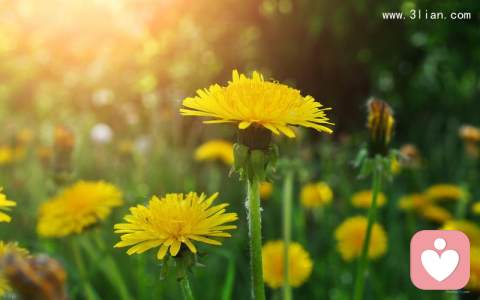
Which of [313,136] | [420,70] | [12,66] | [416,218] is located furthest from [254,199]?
[12,66]

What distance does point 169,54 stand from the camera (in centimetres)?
583

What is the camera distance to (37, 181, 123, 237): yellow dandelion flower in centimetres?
133

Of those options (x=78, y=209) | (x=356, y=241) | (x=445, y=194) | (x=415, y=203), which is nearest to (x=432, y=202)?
(x=445, y=194)

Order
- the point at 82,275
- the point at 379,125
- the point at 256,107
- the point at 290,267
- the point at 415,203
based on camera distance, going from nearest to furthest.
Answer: the point at 256,107 → the point at 379,125 → the point at 82,275 → the point at 290,267 → the point at 415,203

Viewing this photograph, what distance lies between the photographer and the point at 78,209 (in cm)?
135

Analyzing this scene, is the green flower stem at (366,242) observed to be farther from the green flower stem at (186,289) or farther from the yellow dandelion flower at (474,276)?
the green flower stem at (186,289)

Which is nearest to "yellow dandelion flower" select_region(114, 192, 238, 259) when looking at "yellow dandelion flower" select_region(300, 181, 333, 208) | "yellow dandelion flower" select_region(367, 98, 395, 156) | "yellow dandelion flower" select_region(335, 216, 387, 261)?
"yellow dandelion flower" select_region(367, 98, 395, 156)

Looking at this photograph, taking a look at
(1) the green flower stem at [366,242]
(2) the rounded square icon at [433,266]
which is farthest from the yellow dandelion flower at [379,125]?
(2) the rounded square icon at [433,266]

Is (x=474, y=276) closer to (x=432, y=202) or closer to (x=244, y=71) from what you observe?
(x=432, y=202)

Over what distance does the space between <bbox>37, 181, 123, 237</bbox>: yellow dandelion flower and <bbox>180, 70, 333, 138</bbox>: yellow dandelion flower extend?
0.71 m

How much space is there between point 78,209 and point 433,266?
73 cm

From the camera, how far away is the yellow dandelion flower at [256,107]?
0.67m

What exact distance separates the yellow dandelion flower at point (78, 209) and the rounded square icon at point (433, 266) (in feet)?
2.05

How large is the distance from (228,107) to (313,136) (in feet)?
16.6
